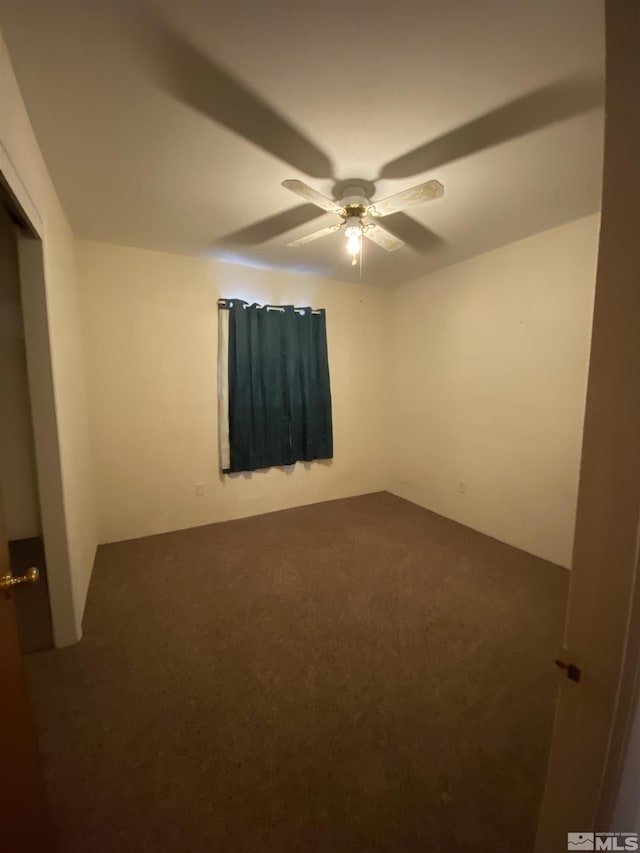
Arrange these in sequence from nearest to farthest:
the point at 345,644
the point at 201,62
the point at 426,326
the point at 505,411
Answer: the point at 201,62, the point at 345,644, the point at 505,411, the point at 426,326

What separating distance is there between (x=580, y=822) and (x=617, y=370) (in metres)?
0.76

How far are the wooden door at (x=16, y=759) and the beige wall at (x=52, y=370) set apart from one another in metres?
1.01

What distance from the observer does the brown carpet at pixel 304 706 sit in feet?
3.52

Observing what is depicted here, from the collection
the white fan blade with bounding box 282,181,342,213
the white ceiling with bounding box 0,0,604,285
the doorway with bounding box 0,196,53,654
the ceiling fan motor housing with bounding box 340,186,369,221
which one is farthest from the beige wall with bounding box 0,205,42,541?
the ceiling fan motor housing with bounding box 340,186,369,221

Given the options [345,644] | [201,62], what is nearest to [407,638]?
[345,644]

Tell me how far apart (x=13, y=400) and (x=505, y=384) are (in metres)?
3.24

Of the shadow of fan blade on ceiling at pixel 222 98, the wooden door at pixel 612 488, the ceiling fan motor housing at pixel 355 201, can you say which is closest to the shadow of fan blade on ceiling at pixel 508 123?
the ceiling fan motor housing at pixel 355 201

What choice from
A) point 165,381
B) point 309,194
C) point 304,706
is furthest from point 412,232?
point 304,706

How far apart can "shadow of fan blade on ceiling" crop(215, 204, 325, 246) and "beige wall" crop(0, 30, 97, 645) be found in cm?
109

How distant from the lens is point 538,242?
2580mm

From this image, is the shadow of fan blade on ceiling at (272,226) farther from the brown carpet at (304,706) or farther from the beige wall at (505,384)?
the brown carpet at (304,706)

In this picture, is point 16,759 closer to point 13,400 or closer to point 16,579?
point 16,579

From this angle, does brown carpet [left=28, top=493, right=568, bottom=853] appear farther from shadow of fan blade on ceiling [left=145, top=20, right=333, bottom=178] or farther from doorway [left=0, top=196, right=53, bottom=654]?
shadow of fan blade on ceiling [left=145, top=20, right=333, bottom=178]

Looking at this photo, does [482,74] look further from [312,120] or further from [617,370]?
[617,370]
